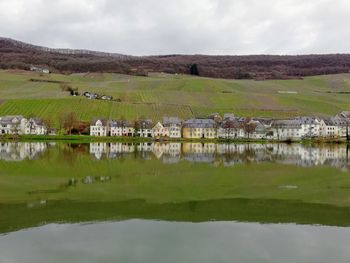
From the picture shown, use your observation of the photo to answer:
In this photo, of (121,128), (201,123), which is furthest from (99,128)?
(201,123)

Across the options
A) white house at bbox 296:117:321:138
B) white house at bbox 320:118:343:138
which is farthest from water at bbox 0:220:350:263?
white house at bbox 320:118:343:138

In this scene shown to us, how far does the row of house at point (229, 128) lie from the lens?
4227 inches

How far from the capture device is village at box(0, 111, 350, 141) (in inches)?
4146

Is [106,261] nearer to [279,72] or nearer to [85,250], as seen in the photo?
[85,250]

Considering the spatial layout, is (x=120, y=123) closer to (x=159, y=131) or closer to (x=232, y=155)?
(x=159, y=131)

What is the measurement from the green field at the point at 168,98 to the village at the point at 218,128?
4.27m

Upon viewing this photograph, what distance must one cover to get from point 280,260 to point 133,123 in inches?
3787

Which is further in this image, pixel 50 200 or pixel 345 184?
pixel 345 184

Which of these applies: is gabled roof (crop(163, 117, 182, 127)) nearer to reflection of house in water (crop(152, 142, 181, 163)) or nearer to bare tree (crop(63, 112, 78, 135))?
bare tree (crop(63, 112, 78, 135))

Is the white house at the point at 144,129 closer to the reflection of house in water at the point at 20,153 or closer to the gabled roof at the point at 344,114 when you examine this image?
the gabled roof at the point at 344,114

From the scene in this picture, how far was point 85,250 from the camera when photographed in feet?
47.5

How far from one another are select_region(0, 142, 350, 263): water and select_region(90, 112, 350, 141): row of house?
75369 mm

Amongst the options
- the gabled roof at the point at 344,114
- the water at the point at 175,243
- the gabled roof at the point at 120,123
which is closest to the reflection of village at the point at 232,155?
the water at the point at 175,243

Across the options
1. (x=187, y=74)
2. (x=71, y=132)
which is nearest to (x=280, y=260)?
(x=71, y=132)
